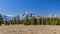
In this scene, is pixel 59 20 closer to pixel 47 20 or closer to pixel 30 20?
pixel 47 20

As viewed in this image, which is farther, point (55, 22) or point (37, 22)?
point (37, 22)

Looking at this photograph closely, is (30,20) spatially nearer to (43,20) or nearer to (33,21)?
(33,21)

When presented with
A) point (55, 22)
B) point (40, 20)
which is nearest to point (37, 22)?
point (40, 20)

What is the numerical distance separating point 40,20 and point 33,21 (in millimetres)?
1967

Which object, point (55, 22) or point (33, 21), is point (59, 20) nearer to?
point (55, 22)

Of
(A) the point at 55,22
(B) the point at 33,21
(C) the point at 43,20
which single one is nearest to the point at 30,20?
(B) the point at 33,21

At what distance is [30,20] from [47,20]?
435 centimetres

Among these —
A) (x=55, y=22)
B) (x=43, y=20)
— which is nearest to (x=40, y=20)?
(x=43, y=20)

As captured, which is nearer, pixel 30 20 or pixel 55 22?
pixel 55 22

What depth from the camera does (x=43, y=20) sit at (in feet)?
119

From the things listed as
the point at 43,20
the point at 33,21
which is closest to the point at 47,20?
the point at 43,20

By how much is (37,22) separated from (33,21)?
120cm

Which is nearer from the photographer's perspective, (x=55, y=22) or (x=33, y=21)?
(x=55, y=22)

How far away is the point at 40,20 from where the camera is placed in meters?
36.5
